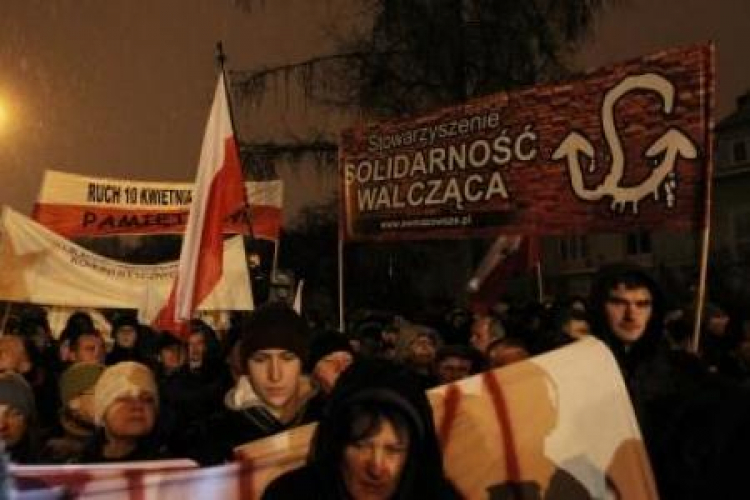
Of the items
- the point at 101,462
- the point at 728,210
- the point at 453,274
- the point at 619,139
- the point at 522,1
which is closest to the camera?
the point at 101,462

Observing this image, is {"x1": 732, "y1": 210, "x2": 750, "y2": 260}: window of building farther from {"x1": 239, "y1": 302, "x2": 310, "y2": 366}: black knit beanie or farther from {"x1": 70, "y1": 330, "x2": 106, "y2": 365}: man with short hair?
{"x1": 239, "y1": 302, "x2": 310, "y2": 366}: black knit beanie

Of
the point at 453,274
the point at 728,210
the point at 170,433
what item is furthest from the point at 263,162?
the point at 728,210

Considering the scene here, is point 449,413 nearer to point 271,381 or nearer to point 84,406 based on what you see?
point 271,381

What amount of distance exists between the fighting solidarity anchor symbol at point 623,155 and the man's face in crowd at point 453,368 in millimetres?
1282

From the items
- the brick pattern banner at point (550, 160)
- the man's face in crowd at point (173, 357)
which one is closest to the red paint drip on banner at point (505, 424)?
the brick pattern banner at point (550, 160)

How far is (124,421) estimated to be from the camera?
340 centimetres

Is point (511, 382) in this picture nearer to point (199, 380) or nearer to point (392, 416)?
point (392, 416)

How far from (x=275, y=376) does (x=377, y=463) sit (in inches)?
43.6

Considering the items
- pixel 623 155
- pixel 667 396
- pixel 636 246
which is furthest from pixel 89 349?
pixel 636 246

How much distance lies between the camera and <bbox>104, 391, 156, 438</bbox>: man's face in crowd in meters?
3.39

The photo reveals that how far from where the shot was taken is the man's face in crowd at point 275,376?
339 cm

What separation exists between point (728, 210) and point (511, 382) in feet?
146

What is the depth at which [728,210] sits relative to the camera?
44.9m

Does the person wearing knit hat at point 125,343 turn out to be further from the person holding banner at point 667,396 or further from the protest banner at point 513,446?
the person holding banner at point 667,396
